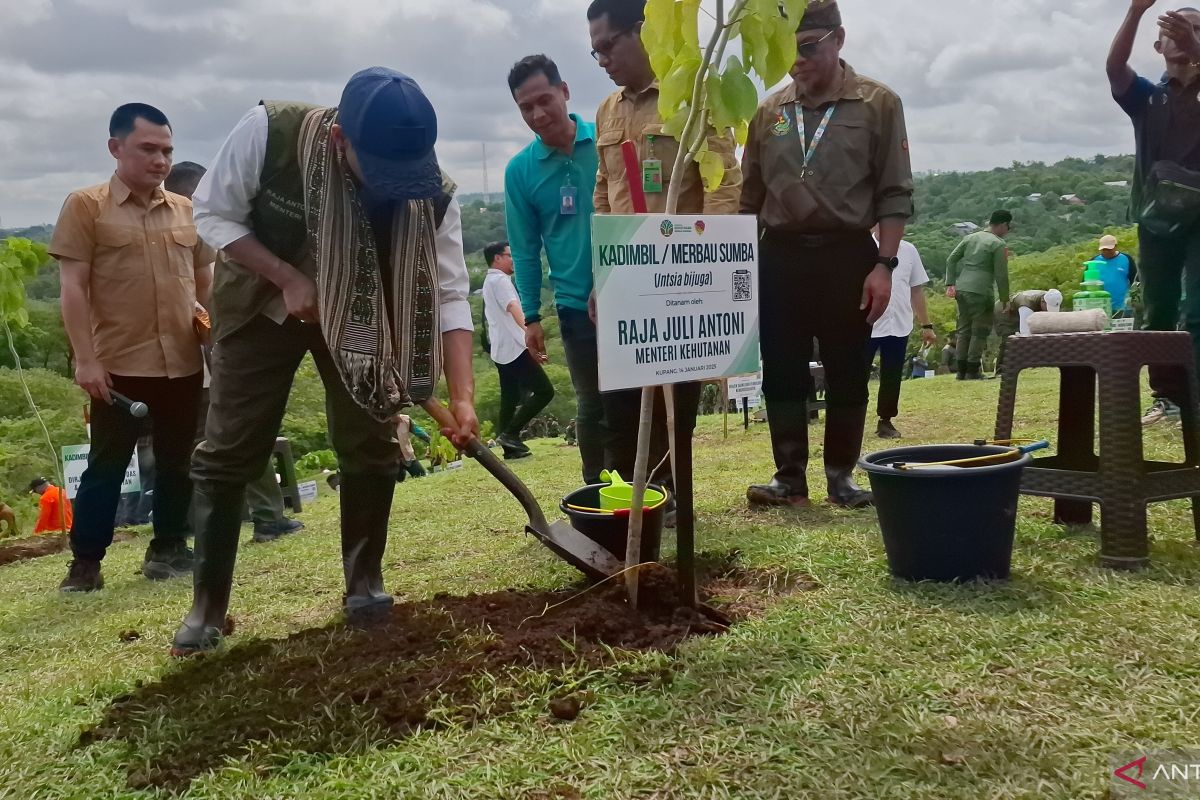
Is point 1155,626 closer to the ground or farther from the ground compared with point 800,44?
closer to the ground

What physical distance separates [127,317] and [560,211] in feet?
7.04

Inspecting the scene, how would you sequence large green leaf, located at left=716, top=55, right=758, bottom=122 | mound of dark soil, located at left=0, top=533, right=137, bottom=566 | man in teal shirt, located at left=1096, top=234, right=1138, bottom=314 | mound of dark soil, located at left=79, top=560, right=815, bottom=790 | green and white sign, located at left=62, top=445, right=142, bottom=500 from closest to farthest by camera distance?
mound of dark soil, located at left=79, top=560, right=815, bottom=790, large green leaf, located at left=716, top=55, right=758, bottom=122, mound of dark soil, located at left=0, top=533, right=137, bottom=566, green and white sign, located at left=62, top=445, right=142, bottom=500, man in teal shirt, located at left=1096, top=234, right=1138, bottom=314

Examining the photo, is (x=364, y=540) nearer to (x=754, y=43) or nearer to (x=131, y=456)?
(x=754, y=43)

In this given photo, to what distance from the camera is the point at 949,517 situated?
9.50ft

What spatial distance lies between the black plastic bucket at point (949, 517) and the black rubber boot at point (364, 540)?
5.26 ft

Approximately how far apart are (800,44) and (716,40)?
170cm

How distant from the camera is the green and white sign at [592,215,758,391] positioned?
7.95 feet

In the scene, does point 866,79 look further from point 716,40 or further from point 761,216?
point 716,40

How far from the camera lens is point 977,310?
1231cm

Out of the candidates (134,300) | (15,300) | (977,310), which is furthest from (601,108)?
(977,310)

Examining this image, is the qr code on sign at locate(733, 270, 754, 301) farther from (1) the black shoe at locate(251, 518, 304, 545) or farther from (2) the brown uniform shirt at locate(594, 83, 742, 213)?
(1) the black shoe at locate(251, 518, 304, 545)

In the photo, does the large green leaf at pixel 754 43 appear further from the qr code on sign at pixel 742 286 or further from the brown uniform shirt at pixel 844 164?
the brown uniform shirt at pixel 844 164

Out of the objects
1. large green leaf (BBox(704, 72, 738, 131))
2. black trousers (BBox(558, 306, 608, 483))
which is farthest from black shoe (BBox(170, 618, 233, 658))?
large green leaf (BBox(704, 72, 738, 131))

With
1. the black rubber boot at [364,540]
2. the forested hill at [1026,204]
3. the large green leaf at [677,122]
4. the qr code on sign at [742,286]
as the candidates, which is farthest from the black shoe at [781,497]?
the forested hill at [1026,204]
